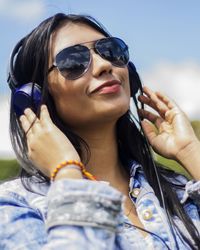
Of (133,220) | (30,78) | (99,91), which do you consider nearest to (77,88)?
(99,91)

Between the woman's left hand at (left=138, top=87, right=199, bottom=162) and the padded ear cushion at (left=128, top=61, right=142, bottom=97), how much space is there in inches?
4.8

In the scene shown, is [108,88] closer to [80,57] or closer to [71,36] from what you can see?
[80,57]

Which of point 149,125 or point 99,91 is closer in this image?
point 99,91

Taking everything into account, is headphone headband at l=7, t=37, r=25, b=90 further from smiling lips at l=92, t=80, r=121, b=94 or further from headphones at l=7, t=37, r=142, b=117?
smiling lips at l=92, t=80, r=121, b=94

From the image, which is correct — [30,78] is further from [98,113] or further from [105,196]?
[105,196]

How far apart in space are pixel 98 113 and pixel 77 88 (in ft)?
0.50

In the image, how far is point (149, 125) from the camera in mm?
3527

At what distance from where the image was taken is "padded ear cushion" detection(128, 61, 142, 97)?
3.43 metres

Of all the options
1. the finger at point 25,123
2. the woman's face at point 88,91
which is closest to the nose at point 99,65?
the woman's face at point 88,91

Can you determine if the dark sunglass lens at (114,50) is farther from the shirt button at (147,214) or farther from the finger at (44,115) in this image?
the shirt button at (147,214)

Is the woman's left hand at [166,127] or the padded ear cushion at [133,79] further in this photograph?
the padded ear cushion at [133,79]

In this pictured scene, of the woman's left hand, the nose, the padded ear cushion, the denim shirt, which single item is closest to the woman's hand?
the woman's left hand

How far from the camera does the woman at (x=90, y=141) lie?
2576 millimetres

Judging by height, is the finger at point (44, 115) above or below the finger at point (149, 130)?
above
